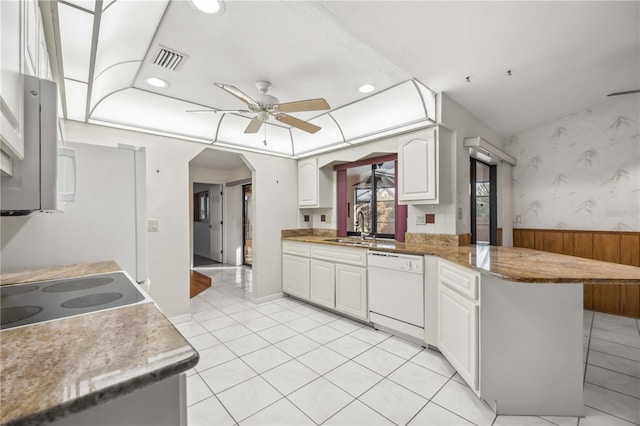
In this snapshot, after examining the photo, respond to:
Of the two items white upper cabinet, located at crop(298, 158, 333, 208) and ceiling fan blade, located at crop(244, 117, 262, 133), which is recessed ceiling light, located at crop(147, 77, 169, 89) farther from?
white upper cabinet, located at crop(298, 158, 333, 208)

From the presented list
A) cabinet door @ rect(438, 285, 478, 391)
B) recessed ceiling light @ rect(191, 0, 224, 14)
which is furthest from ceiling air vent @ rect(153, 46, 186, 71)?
cabinet door @ rect(438, 285, 478, 391)

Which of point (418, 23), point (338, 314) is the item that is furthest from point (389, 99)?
point (338, 314)

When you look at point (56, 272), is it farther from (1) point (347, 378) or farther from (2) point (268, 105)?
(1) point (347, 378)

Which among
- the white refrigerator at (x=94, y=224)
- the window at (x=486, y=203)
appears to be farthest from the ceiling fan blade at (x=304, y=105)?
the window at (x=486, y=203)

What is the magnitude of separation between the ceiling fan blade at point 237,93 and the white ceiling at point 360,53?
32 centimetres

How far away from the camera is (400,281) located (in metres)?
2.75

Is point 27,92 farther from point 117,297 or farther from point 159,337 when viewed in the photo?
point 159,337

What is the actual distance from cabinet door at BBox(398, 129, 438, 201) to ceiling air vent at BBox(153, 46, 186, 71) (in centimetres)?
229

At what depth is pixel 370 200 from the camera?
391 cm

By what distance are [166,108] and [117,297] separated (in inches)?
103

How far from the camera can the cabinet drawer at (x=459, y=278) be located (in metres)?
1.86

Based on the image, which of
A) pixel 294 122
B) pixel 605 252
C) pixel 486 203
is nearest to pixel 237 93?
pixel 294 122

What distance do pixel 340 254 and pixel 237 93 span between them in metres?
2.09

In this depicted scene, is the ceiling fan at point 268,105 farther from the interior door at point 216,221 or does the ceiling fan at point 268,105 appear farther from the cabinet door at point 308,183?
the interior door at point 216,221
